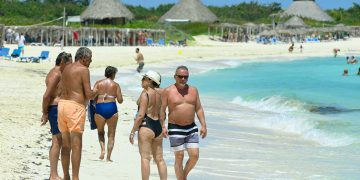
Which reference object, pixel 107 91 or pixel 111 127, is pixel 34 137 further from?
pixel 107 91

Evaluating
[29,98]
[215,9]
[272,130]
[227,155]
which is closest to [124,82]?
[29,98]

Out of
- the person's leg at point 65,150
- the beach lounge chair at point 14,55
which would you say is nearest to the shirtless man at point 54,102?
the person's leg at point 65,150

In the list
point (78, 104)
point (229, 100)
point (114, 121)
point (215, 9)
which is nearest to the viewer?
point (78, 104)

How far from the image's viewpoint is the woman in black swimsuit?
20.8 ft

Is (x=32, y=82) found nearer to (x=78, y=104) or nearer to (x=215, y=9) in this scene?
(x=78, y=104)

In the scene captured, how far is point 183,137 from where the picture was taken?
21.3 feet

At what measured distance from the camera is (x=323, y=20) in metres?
82.5

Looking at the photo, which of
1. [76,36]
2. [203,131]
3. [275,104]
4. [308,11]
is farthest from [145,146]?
[308,11]

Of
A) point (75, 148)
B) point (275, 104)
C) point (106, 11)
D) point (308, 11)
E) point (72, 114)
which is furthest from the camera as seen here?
point (308, 11)

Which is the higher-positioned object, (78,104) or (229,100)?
(78,104)

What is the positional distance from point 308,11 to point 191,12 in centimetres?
2117

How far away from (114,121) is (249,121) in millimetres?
6330

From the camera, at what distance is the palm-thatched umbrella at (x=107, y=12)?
5384 centimetres

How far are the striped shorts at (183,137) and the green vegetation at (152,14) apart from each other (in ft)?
133
